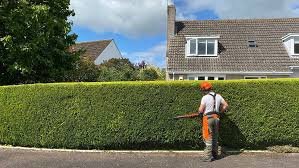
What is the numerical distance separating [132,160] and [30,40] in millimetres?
9974

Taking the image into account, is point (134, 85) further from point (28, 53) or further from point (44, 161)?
point (28, 53)

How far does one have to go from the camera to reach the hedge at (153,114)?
36.7 feet

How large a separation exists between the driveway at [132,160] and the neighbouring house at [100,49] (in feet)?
→ 125

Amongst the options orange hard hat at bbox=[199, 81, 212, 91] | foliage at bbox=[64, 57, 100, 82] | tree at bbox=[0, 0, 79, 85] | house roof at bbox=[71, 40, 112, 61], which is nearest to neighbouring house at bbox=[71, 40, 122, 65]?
house roof at bbox=[71, 40, 112, 61]

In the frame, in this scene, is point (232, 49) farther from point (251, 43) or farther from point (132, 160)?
point (132, 160)

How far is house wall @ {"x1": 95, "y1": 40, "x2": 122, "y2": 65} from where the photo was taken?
51031 millimetres

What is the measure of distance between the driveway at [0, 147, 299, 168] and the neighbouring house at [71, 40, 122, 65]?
Answer: 38.1 meters

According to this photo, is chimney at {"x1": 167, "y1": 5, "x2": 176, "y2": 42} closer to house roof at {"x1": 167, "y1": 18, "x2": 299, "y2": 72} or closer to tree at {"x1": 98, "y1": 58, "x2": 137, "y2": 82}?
house roof at {"x1": 167, "y1": 18, "x2": 299, "y2": 72}

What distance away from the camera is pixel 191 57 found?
32.1m

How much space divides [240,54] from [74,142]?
22242 mm

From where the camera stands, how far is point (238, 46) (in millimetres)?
32562

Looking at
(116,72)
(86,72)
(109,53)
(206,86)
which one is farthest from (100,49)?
(206,86)

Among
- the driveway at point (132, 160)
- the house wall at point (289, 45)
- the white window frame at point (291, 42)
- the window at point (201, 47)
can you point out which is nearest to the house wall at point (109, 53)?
the window at point (201, 47)

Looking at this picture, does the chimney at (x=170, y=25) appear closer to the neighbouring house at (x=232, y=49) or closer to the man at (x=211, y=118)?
the neighbouring house at (x=232, y=49)
